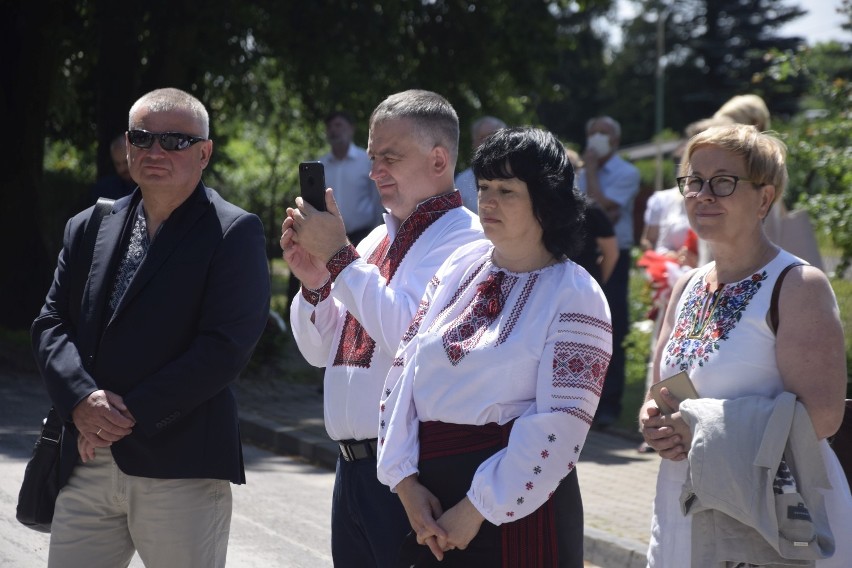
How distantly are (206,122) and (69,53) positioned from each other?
38.6 feet

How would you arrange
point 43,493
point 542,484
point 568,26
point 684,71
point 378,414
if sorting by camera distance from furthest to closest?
point 684,71 → point 568,26 → point 43,493 → point 378,414 → point 542,484

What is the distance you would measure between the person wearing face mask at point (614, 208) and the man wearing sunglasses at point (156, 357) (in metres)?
5.80

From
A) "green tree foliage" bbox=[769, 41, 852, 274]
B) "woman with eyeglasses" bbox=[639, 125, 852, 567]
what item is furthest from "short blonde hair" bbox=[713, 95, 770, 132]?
"woman with eyeglasses" bbox=[639, 125, 852, 567]

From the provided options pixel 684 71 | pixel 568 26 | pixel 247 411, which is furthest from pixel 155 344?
pixel 684 71

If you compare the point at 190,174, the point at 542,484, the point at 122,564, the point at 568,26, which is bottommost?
the point at 122,564

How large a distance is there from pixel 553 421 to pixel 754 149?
3.31ft

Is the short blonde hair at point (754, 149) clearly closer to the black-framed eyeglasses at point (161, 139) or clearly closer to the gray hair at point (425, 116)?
the gray hair at point (425, 116)

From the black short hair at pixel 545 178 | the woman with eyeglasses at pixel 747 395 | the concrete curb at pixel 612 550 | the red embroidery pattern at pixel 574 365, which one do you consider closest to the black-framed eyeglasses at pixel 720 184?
the woman with eyeglasses at pixel 747 395

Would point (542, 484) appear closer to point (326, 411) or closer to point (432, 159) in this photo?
point (326, 411)

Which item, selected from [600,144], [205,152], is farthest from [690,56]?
[205,152]

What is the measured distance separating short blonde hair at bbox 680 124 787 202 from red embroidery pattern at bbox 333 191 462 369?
31.2 inches

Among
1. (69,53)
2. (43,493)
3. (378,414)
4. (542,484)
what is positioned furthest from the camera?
(69,53)

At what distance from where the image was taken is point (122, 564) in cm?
378

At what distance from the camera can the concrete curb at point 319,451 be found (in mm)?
6121
